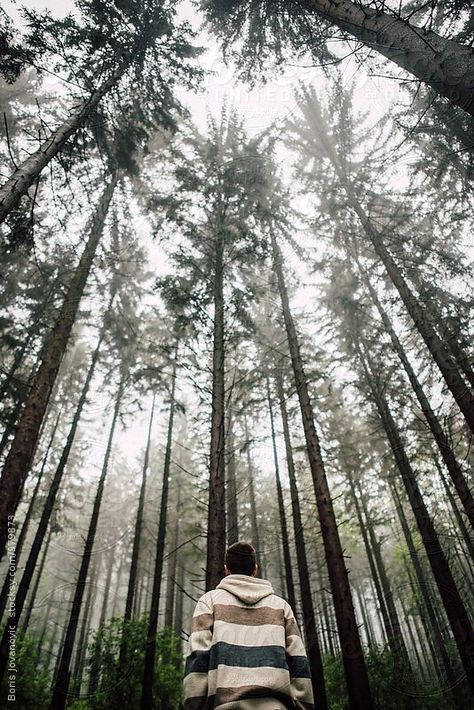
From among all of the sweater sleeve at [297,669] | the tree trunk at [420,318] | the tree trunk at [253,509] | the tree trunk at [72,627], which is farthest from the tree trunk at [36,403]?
the tree trunk at [253,509]

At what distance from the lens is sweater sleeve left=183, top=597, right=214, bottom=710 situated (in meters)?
2.07

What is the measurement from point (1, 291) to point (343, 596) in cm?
1797

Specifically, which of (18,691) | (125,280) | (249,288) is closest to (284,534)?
(249,288)

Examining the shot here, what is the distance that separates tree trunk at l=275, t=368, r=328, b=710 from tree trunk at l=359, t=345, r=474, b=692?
369 cm

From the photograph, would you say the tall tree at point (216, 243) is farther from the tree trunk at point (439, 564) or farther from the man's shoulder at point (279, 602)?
the tree trunk at point (439, 564)

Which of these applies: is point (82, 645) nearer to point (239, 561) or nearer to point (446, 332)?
point (239, 561)

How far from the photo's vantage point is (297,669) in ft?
7.48

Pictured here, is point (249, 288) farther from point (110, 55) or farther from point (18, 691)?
point (18, 691)

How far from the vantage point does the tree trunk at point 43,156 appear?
17.7 ft

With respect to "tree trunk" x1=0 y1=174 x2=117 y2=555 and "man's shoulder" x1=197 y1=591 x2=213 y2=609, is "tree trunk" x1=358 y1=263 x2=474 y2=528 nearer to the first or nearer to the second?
"man's shoulder" x1=197 y1=591 x2=213 y2=609

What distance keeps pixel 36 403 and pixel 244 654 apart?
260 inches

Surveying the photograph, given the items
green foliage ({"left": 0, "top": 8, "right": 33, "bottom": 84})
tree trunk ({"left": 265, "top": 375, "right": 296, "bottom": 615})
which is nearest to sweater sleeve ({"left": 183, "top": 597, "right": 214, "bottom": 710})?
green foliage ({"left": 0, "top": 8, "right": 33, "bottom": 84})

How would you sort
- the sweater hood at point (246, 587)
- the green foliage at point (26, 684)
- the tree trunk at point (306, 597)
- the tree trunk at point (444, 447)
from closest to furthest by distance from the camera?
1. the sweater hood at point (246, 587)
2. the tree trunk at point (444, 447)
3. the tree trunk at point (306, 597)
4. the green foliage at point (26, 684)

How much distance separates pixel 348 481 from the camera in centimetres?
1733
